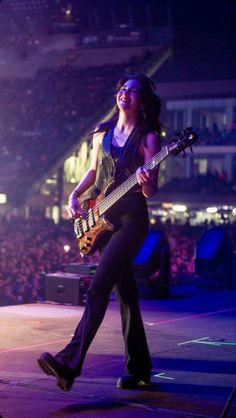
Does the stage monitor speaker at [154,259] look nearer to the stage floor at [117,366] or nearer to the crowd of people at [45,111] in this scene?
the stage floor at [117,366]

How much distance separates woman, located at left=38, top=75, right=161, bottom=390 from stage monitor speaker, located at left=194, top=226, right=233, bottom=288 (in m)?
6.48

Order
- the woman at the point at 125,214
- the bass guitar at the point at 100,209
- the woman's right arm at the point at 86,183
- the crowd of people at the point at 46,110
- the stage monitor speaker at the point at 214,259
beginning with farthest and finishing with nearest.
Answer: the crowd of people at the point at 46,110
the stage monitor speaker at the point at 214,259
the woman's right arm at the point at 86,183
the woman at the point at 125,214
the bass guitar at the point at 100,209

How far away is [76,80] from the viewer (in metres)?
30.7

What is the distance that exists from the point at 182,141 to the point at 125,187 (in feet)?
1.38

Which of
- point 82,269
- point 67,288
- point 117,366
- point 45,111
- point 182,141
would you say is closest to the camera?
point 182,141

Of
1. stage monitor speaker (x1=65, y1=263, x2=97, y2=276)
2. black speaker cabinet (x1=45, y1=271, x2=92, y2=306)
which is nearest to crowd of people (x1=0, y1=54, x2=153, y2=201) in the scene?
stage monitor speaker (x1=65, y1=263, x2=97, y2=276)

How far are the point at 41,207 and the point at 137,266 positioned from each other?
60.9 feet

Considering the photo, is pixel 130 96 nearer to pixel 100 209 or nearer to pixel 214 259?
pixel 100 209

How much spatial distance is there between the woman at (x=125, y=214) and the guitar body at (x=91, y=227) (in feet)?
0.14

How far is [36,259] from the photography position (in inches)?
536

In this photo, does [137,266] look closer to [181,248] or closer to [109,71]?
[181,248]

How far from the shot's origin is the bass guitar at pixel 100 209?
350 cm

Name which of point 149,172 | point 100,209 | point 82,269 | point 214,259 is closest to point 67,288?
→ point 82,269

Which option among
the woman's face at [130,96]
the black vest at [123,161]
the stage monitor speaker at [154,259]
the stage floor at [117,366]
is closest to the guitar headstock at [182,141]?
the black vest at [123,161]
